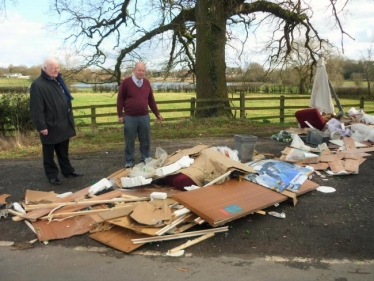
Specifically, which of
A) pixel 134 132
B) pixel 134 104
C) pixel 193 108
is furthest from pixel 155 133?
pixel 134 104

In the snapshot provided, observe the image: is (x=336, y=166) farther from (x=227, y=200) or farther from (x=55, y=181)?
(x=55, y=181)

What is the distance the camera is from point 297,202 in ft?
15.4

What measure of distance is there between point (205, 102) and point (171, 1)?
12.6 ft

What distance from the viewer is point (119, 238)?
12.2 ft

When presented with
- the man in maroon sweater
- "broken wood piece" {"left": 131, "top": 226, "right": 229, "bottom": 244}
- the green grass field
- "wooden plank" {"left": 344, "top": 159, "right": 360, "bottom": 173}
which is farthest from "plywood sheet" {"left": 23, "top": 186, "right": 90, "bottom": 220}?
"wooden plank" {"left": 344, "top": 159, "right": 360, "bottom": 173}

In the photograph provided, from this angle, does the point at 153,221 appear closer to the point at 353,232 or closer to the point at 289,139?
the point at 353,232

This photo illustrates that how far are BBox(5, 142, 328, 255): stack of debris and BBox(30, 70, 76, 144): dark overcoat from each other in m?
1.04

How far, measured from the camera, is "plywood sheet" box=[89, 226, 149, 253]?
3533 mm

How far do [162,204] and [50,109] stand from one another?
2627 mm

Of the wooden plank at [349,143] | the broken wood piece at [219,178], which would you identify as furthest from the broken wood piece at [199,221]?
the wooden plank at [349,143]

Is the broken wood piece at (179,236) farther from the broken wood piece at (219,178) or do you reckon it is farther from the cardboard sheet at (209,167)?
the cardboard sheet at (209,167)

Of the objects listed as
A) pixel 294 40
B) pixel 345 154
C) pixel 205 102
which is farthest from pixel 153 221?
pixel 294 40

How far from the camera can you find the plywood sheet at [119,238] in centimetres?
353

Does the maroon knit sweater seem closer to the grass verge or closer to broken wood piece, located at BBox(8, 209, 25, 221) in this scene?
broken wood piece, located at BBox(8, 209, 25, 221)
